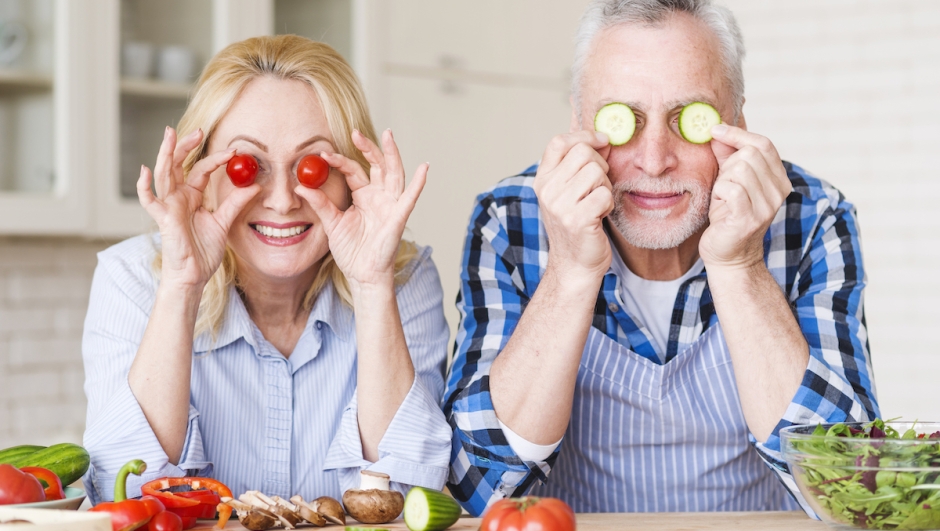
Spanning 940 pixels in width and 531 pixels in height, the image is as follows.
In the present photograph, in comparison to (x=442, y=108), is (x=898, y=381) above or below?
below

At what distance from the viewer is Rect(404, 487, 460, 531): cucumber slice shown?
62.2 inches

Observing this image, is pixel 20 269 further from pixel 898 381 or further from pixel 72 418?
pixel 898 381

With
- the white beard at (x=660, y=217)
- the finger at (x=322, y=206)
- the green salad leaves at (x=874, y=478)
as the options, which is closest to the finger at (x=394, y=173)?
the finger at (x=322, y=206)

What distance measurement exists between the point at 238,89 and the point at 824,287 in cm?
136

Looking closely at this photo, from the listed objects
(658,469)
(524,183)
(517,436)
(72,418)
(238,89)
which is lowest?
(72,418)

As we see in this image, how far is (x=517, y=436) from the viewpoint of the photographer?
199 centimetres

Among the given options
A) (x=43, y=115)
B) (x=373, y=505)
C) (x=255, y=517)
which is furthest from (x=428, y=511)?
(x=43, y=115)

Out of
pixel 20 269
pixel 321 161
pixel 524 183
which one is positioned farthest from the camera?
pixel 20 269

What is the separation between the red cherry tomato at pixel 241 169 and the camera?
2105 mm

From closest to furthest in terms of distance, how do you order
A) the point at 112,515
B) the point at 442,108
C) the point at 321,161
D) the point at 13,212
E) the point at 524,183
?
the point at 112,515
the point at 321,161
the point at 524,183
the point at 13,212
the point at 442,108

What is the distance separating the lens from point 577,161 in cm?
198

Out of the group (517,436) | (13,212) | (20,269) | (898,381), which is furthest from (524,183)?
(898,381)

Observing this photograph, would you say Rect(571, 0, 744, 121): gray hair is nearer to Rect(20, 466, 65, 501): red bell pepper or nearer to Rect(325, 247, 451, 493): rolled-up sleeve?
Rect(325, 247, 451, 493): rolled-up sleeve

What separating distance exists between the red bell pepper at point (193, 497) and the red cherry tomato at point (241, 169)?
634 millimetres
